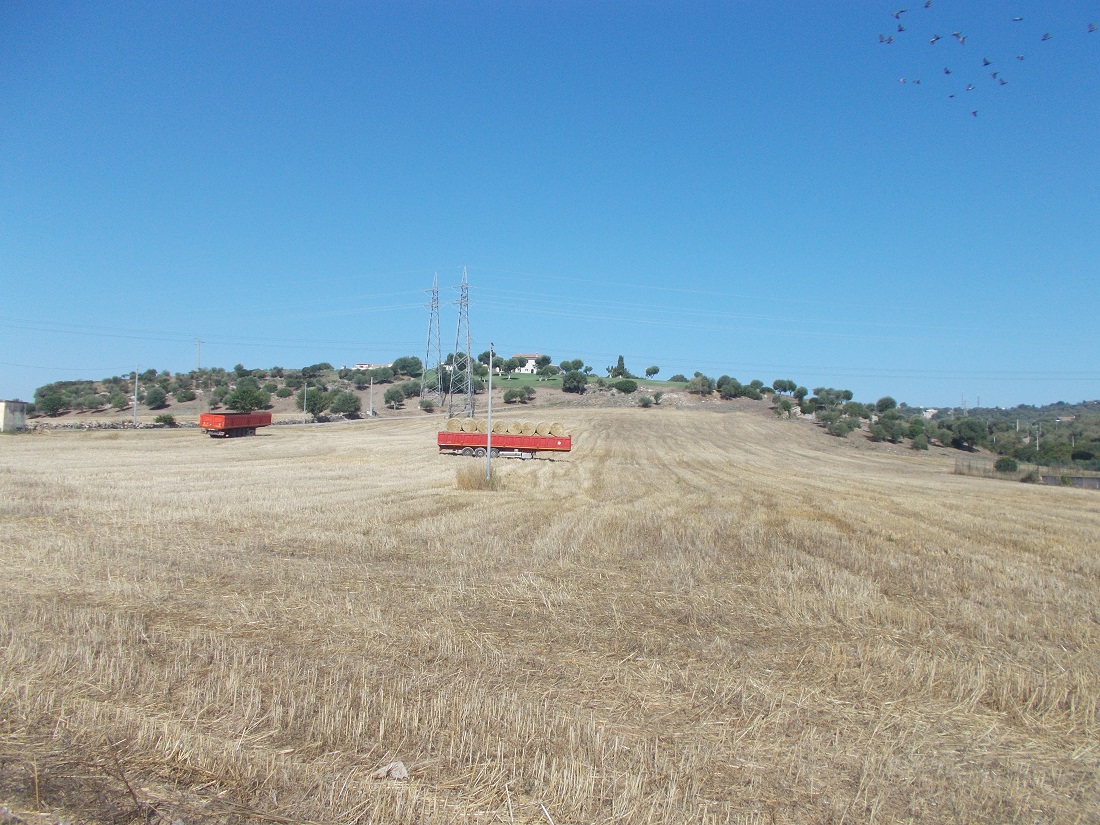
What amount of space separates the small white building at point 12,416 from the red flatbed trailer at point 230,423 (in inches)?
589

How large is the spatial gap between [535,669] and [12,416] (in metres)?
69.6

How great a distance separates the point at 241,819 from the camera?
487 centimetres

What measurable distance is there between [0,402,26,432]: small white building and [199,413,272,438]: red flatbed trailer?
49.1ft

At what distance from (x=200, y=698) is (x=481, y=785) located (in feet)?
10.1

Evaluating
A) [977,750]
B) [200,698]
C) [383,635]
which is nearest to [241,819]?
[200,698]

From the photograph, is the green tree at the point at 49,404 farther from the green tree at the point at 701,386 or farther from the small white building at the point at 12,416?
the green tree at the point at 701,386

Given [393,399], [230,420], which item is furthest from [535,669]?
[393,399]

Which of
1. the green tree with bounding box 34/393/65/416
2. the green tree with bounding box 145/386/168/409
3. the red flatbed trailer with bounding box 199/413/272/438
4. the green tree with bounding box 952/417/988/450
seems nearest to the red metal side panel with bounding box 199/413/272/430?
the red flatbed trailer with bounding box 199/413/272/438

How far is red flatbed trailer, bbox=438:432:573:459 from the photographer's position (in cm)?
4572

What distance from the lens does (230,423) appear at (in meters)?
60.6

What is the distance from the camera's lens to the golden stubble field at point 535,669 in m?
5.38

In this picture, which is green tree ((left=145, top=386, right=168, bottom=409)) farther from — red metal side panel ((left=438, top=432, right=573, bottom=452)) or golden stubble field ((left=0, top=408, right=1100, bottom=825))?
golden stubble field ((left=0, top=408, right=1100, bottom=825))

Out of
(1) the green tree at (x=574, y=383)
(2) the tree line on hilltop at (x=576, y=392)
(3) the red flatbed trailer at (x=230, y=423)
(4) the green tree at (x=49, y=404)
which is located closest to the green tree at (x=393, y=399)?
(2) the tree line on hilltop at (x=576, y=392)

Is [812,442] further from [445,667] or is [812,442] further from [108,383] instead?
[108,383]
